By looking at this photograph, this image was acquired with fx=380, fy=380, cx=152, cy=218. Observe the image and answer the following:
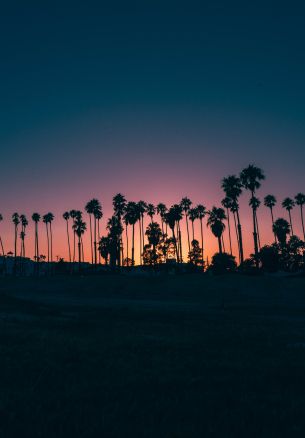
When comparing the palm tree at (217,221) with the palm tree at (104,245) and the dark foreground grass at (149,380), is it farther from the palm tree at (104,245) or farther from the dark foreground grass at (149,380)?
the dark foreground grass at (149,380)

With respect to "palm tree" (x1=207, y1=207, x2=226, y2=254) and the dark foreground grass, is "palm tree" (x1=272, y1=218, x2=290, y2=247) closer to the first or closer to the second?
"palm tree" (x1=207, y1=207, x2=226, y2=254)

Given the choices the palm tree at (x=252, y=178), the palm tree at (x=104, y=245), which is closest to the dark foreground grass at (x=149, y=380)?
the palm tree at (x=252, y=178)

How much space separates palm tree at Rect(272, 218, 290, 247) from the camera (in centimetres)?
10438

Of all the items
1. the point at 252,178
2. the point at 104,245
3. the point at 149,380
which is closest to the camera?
Result: the point at 149,380

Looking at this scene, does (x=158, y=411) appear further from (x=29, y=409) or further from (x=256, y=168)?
(x=256, y=168)

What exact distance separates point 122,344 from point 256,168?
65729 mm

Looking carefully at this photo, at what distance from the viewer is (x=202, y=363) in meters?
11.5

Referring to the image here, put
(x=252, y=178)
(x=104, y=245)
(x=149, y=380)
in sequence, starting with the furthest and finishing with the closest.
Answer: (x=104, y=245)
(x=252, y=178)
(x=149, y=380)

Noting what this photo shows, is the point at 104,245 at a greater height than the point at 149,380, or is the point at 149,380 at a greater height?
the point at 104,245

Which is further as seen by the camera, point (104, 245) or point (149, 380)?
point (104, 245)

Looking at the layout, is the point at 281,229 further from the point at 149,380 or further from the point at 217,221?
the point at 149,380

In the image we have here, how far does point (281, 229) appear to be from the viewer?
345ft

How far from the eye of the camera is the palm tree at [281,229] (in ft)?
342

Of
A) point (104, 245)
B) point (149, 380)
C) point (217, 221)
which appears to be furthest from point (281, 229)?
point (149, 380)
